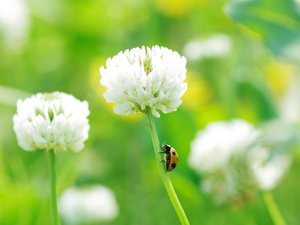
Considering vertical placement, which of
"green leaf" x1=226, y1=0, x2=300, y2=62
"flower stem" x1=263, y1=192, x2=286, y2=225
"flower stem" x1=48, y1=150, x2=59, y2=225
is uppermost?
"green leaf" x1=226, y1=0, x2=300, y2=62

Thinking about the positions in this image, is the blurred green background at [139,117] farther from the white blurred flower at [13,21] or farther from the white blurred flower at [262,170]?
the white blurred flower at [262,170]

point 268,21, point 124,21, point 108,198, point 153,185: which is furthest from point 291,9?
point 124,21

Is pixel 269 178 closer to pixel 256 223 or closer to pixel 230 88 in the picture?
pixel 256 223

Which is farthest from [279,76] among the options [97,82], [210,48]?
[97,82]

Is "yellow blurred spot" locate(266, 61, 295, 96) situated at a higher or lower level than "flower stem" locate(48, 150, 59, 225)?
higher

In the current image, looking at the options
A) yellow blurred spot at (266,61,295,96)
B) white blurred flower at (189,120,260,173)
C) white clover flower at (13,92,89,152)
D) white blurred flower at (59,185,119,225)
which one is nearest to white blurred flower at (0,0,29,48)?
white blurred flower at (59,185,119,225)

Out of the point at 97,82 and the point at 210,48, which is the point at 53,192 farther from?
the point at 97,82

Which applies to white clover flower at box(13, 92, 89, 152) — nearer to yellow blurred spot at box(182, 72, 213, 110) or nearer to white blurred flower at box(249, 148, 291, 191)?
white blurred flower at box(249, 148, 291, 191)
